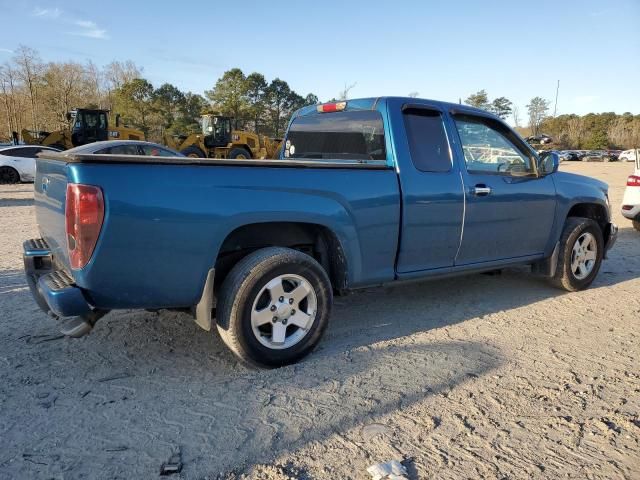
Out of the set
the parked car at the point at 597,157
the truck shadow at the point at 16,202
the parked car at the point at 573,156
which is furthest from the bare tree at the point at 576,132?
the truck shadow at the point at 16,202

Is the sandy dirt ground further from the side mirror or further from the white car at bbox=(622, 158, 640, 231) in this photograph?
the white car at bbox=(622, 158, 640, 231)

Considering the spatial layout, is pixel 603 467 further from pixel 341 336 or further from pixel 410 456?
pixel 341 336

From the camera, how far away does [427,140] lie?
4195 mm

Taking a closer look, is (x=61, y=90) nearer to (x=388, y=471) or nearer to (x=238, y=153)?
(x=238, y=153)

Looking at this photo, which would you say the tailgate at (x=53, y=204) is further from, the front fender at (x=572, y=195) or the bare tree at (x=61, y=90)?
the bare tree at (x=61, y=90)

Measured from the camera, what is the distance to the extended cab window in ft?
13.7

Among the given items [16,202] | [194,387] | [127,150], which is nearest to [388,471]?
[194,387]

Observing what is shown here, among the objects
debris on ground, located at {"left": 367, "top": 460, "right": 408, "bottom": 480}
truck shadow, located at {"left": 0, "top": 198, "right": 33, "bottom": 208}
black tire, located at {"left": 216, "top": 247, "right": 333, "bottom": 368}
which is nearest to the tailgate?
black tire, located at {"left": 216, "top": 247, "right": 333, "bottom": 368}

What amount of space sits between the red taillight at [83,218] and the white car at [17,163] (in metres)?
17.3

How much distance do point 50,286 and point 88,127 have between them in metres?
22.0

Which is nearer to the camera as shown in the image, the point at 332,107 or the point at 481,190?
the point at 481,190

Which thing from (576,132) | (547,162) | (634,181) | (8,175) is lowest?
(8,175)

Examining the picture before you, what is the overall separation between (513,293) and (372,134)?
2512 mm

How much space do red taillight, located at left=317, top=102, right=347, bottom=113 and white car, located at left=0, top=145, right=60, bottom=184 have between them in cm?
1618
